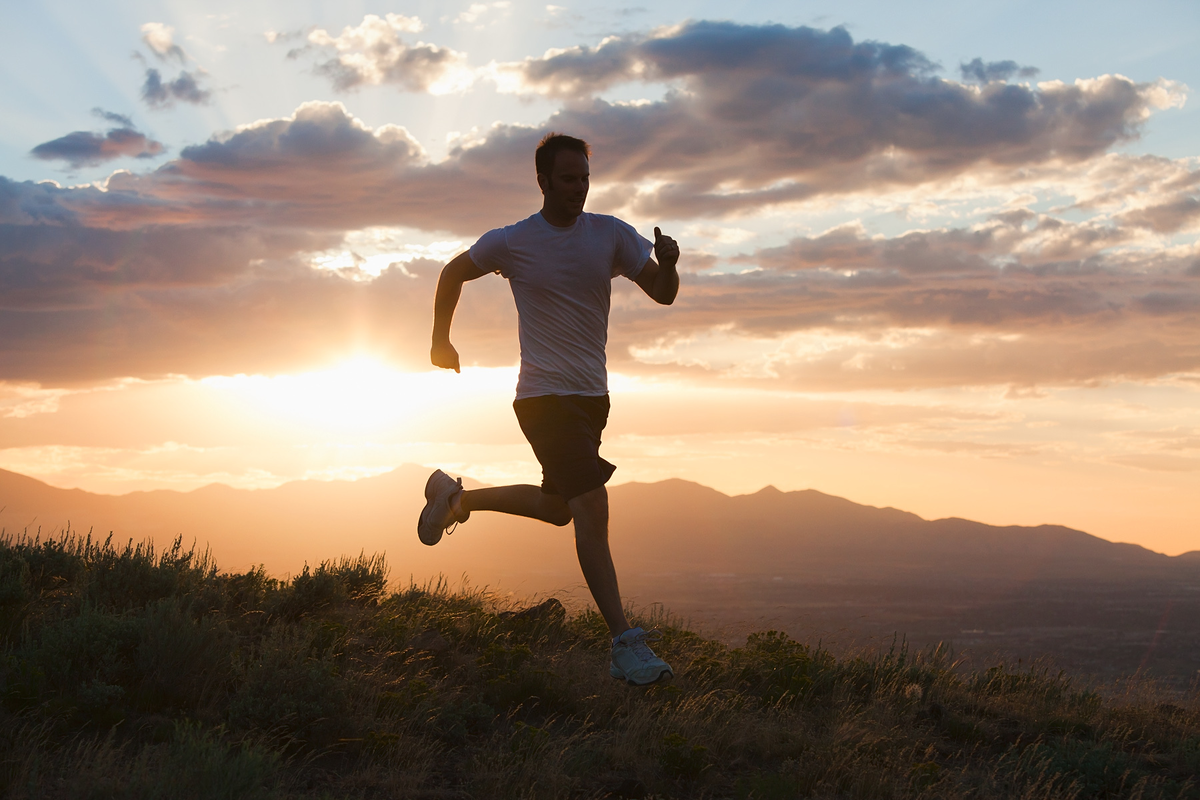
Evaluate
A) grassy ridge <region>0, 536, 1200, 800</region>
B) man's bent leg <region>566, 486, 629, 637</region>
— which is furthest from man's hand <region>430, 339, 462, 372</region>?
grassy ridge <region>0, 536, 1200, 800</region>

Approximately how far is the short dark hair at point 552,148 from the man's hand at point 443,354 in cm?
110

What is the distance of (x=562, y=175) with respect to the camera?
4.55 m

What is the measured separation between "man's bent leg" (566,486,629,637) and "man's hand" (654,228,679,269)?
4.10 ft

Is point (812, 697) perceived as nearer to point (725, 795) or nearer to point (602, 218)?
point (725, 795)

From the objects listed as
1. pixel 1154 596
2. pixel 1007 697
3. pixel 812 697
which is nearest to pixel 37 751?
pixel 812 697

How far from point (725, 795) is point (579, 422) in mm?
1890

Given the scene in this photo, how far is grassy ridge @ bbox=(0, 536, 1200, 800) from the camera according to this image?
3.45 metres

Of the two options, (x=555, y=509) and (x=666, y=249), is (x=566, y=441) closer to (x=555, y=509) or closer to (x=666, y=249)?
(x=555, y=509)

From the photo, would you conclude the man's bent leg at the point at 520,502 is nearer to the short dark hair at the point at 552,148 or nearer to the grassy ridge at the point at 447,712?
the grassy ridge at the point at 447,712

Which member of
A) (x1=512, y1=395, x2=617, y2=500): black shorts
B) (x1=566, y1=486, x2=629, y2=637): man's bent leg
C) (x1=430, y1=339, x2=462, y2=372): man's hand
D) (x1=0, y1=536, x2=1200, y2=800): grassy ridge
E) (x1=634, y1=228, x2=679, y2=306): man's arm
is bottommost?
(x1=0, y1=536, x2=1200, y2=800): grassy ridge

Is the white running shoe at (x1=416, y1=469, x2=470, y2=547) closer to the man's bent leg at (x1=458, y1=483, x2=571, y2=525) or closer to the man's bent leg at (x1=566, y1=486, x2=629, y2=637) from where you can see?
the man's bent leg at (x1=458, y1=483, x2=571, y2=525)

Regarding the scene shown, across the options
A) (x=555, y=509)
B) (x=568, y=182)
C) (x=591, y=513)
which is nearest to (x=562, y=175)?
(x=568, y=182)

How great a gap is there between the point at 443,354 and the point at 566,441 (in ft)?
3.09

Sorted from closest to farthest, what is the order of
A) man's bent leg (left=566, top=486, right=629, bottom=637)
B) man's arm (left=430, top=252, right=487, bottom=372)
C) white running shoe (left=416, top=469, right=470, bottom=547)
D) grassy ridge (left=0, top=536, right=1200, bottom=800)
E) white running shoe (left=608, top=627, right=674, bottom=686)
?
grassy ridge (left=0, top=536, right=1200, bottom=800) → white running shoe (left=608, top=627, right=674, bottom=686) → man's bent leg (left=566, top=486, right=629, bottom=637) → man's arm (left=430, top=252, right=487, bottom=372) → white running shoe (left=416, top=469, right=470, bottom=547)
